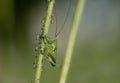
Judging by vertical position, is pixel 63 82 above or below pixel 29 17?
below

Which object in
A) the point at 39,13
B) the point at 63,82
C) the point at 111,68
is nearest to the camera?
the point at 63,82

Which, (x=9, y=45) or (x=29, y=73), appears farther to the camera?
(x=9, y=45)

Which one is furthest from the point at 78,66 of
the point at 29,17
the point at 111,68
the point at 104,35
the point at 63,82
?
the point at 63,82

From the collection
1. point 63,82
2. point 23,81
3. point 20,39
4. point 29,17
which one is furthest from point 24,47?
point 63,82

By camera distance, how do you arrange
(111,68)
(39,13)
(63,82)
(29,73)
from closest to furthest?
→ (63,82)
(29,73)
(111,68)
(39,13)

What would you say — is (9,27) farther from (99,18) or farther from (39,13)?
(99,18)

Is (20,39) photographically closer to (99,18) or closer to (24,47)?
(24,47)

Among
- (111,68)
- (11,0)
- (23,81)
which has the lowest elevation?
(23,81)
